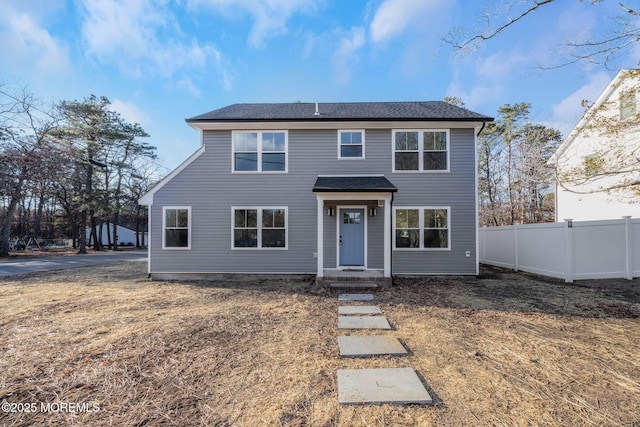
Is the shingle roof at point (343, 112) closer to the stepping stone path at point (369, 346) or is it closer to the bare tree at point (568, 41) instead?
the bare tree at point (568, 41)

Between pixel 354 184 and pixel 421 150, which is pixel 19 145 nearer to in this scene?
pixel 354 184

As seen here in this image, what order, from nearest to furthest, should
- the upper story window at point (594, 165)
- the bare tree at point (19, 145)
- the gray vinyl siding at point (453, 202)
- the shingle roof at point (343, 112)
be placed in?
the upper story window at point (594, 165) < the shingle roof at point (343, 112) < the gray vinyl siding at point (453, 202) < the bare tree at point (19, 145)

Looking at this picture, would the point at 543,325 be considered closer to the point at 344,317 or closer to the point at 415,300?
the point at 415,300

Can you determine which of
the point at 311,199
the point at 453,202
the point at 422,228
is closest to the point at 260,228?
the point at 311,199

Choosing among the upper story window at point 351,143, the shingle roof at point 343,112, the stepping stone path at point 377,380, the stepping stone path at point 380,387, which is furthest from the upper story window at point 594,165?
the stepping stone path at point 380,387

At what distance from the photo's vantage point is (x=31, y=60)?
11.8 metres

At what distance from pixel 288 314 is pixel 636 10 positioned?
946 cm

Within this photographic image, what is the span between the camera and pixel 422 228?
30.8ft

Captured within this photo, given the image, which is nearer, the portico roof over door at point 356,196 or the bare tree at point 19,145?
the portico roof over door at point 356,196

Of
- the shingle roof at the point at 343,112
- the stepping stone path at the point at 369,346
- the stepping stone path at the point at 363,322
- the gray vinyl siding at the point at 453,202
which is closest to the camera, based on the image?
the stepping stone path at the point at 369,346

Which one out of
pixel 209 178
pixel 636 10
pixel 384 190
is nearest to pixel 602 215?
pixel 636 10

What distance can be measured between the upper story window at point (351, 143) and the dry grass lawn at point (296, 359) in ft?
16.3

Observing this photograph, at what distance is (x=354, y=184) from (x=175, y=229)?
6.31 metres

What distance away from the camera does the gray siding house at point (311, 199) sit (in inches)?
368
